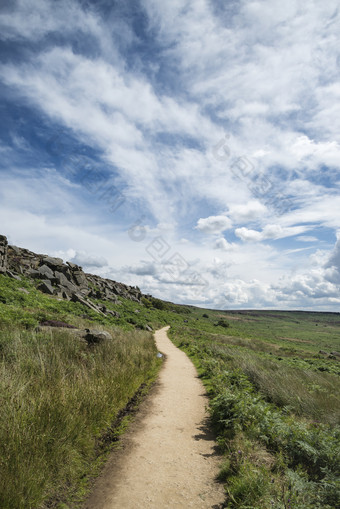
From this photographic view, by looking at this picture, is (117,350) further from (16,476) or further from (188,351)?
(188,351)

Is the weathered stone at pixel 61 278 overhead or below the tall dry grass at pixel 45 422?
overhead

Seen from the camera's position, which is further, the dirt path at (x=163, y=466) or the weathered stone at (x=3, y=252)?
the weathered stone at (x=3, y=252)

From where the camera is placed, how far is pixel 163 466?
17.2 ft

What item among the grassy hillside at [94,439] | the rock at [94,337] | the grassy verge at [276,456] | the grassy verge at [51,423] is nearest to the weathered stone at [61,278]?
the rock at [94,337]

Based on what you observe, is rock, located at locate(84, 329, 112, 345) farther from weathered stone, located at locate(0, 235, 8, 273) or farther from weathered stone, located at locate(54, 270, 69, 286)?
weathered stone, located at locate(54, 270, 69, 286)

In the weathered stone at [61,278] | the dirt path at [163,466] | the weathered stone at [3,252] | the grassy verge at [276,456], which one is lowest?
the dirt path at [163,466]

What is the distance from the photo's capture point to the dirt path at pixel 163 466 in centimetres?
424

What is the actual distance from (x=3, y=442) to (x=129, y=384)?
5.86m

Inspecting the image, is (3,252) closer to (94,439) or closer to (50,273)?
(50,273)

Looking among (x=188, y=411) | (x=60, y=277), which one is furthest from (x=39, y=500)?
(x=60, y=277)

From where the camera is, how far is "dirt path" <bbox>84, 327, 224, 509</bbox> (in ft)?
13.9

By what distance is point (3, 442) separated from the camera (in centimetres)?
391

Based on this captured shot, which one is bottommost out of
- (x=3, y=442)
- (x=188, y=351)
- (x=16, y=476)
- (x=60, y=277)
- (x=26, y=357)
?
(x=188, y=351)

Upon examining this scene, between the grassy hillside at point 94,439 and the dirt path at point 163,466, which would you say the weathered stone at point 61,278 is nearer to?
the grassy hillside at point 94,439
